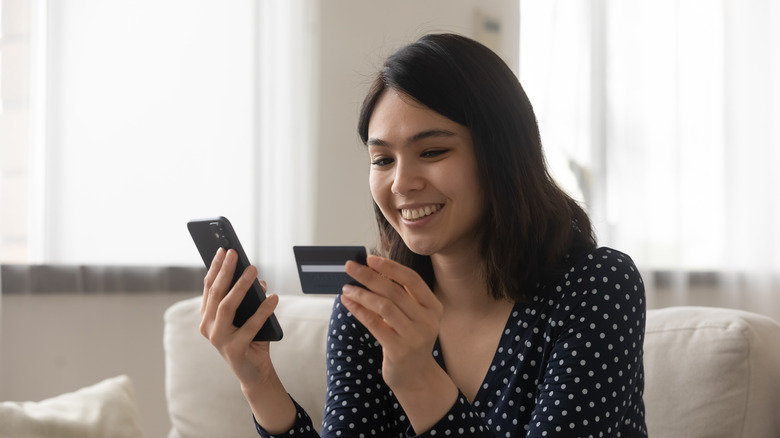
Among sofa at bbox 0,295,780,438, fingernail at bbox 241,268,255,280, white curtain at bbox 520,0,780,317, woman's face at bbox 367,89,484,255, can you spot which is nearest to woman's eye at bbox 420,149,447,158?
woman's face at bbox 367,89,484,255

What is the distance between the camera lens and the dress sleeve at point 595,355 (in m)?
1.06

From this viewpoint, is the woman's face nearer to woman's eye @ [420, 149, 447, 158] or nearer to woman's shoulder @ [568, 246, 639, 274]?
woman's eye @ [420, 149, 447, 158]

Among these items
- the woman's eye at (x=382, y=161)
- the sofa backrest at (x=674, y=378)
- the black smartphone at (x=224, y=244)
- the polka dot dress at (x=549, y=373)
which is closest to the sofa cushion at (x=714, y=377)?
the sofa backrest at (x=674, y=378)

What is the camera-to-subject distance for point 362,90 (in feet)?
8.99

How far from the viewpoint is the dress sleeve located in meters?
1.06

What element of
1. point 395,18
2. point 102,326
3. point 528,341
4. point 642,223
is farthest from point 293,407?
point 642,223

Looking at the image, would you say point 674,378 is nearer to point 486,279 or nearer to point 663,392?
point 663,392

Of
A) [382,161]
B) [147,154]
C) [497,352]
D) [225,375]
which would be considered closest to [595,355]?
[497,352]

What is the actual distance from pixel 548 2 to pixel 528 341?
7.31 feet

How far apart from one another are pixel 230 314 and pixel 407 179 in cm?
33

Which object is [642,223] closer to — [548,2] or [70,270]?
[548,2]

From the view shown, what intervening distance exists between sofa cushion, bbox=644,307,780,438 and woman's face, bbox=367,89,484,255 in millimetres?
437

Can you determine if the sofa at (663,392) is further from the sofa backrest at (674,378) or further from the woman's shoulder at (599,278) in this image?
the woman's shoulder at (599,278)

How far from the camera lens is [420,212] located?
118 cm
